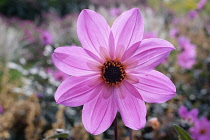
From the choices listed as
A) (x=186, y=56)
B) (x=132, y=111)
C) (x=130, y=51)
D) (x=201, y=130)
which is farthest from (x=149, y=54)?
(x=186, y=56)

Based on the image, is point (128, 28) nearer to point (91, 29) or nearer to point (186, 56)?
point (91, 29)

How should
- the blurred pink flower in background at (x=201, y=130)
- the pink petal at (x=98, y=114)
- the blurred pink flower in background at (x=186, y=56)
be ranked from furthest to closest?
1. the blurred pink flower in background at (x=186, y=56)
2. the blurred pink flower in background at (x=201, y=130)
3. the pink petal at (x=98, y=114)

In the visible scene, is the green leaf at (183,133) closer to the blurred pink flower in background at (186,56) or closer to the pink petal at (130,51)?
the pink petal at (130,51)

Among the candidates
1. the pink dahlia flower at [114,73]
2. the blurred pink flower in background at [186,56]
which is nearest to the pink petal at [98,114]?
the pink dahlia flower at [114,73]

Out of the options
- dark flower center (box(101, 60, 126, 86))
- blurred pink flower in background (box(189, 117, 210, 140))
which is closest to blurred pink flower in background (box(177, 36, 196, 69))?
blurred pink flower in background (box(189, 117, 210, 140))

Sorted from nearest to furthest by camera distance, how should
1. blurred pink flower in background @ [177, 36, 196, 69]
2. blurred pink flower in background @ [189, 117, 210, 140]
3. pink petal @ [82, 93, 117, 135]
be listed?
1. pink petal @ [82, 93, 117, 135]
2. blurred pink flower in background @ [189, 117, 210, 140]
3. blurred pink flower in background @ [177, 36, 196, 69]

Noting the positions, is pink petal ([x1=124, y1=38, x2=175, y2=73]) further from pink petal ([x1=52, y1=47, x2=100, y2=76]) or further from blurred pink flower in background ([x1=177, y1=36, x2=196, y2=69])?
blurred pink flower in background ([x1=177, y1=36, x2=196, y2=69])
